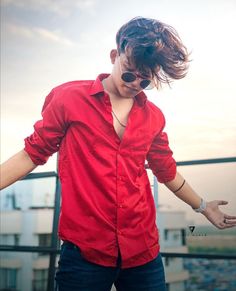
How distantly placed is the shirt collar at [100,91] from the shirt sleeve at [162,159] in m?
0.17

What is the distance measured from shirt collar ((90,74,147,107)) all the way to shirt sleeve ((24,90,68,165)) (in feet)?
0.46

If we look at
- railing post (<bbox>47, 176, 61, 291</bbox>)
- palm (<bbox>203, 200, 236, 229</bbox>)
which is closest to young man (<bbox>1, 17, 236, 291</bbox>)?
palm (<bbox>203, 200, 236, 229</bbox>)

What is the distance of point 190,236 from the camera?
1.65m

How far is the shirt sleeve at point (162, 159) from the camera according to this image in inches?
56.9

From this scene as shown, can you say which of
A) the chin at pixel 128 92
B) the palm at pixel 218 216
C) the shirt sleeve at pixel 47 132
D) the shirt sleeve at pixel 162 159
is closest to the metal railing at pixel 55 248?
the palm at pixel 218 216

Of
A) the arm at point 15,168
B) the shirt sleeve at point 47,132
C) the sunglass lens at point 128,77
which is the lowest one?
the arm at point 15,168

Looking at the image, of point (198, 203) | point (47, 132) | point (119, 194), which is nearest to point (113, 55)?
point (47, 132)

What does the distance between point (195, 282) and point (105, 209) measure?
64547mm

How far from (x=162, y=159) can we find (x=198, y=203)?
0.98 ft

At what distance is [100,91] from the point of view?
1.25 meters

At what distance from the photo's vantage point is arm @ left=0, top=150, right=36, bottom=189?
110 cm

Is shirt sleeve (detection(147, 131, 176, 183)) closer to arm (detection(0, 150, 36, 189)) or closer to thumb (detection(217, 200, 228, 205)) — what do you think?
thumb (detection(217, 200, 228, 205))

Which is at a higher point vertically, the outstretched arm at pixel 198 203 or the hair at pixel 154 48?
the hair at pixel 154 48

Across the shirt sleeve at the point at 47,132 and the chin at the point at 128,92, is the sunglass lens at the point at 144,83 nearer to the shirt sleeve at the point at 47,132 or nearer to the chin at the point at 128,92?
the chin at the point at 128,92
